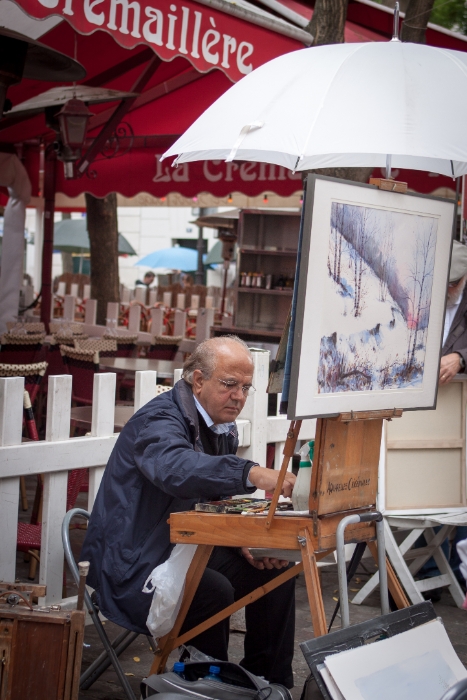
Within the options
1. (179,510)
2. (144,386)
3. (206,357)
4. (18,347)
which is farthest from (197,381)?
(18,347)

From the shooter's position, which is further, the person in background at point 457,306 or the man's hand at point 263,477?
the person in background at point 457,306

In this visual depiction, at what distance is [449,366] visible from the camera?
407cm

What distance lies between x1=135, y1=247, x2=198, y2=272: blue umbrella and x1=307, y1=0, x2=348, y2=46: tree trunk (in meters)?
23.1

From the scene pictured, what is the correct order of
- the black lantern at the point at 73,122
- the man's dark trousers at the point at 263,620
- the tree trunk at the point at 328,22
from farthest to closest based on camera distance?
the black lantern at the point at 73,122 → the tree trunk at the point at 328,22 → the man's dark trousers at the point at 263,620

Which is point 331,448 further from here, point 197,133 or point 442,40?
point 442,40

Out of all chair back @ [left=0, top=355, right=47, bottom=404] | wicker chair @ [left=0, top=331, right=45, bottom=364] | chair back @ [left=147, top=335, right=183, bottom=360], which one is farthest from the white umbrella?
chair back @ [left=147, top=335, right=183, bottom=360]

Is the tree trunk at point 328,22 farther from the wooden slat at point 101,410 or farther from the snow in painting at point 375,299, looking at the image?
the snow in painting at point 375,299

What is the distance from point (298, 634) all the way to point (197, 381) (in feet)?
5.47

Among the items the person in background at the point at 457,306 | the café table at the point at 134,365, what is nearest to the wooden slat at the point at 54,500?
the person in background at the point at 457,306

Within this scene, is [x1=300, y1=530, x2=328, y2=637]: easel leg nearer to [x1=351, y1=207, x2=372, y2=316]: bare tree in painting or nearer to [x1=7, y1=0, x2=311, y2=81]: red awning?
[x1=351, y1=207, x2=372, y2=316]: bare tree in painting

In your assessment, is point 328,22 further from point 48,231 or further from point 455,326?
point 48,231

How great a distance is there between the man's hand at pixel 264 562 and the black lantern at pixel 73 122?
525 cm

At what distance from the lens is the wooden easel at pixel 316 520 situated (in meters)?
2.60

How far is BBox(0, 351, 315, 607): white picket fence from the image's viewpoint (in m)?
3.57
